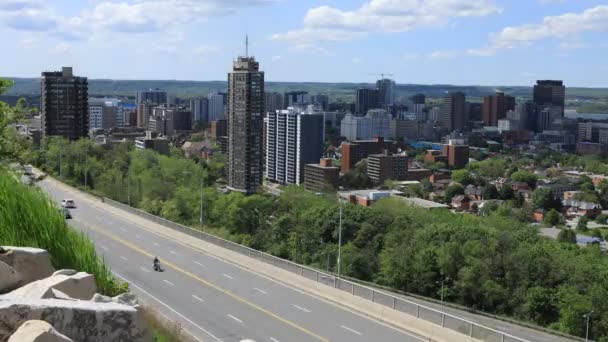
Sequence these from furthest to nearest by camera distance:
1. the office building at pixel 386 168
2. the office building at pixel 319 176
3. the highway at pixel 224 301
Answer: the office building at pixel 386 168 → the office building at pixel 319 176 → the highway at pixel 224 301

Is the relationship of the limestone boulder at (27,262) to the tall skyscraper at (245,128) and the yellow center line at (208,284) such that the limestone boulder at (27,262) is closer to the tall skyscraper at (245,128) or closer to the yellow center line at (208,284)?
the yellow center line at (208,284)

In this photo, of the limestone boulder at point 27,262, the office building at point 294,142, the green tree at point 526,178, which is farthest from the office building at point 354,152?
the limestone boulder at point 27,262

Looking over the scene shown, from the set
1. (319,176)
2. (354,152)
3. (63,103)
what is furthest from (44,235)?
(354,152)

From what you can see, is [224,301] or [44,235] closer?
[44,235]

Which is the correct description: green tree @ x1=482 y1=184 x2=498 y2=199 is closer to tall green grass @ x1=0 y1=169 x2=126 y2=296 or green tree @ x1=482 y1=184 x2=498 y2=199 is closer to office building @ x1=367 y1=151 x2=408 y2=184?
office building @ x1=367 y1=151 x2=408 y2=184

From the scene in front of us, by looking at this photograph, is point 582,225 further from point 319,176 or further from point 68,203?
point 68,203
